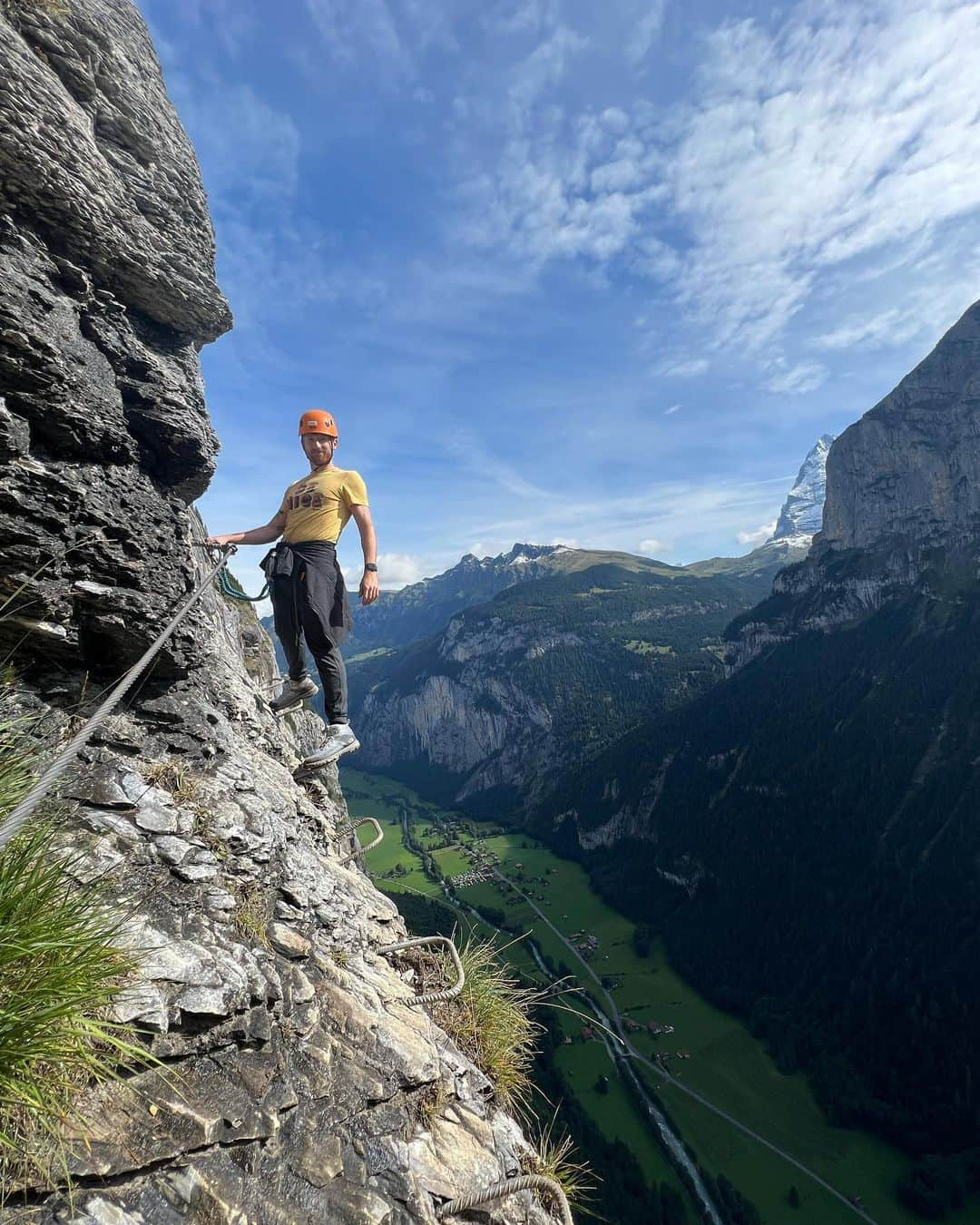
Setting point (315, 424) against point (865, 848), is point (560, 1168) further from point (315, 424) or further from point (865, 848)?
point (865, 848)

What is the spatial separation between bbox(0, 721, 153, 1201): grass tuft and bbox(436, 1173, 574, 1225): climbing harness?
2.32 metres

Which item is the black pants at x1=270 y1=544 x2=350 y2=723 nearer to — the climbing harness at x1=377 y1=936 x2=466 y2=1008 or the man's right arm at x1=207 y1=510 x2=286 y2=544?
the man's right arm at x1=207 y1=510 x2=286 y2=544

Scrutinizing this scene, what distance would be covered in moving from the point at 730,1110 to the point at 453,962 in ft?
A: 385

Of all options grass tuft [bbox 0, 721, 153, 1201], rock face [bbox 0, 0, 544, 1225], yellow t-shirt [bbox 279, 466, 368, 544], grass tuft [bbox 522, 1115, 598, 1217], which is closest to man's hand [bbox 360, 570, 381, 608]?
yellow t-shirt [bbox 279, 466, 368, 544]

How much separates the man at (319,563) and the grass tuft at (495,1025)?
2798 mm

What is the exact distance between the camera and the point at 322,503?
7.15 m

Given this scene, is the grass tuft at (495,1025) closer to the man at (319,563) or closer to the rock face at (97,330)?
the man at (319,563)

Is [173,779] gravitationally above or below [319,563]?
below

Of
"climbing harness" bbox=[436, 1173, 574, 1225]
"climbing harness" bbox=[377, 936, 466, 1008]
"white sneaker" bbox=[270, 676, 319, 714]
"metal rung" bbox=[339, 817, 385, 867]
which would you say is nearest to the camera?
"climbing harness" bbox=[436, 1173, 574, 1225]

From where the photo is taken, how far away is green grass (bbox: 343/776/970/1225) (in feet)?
254

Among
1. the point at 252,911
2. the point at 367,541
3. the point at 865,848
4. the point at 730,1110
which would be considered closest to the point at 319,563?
the point at 367,541

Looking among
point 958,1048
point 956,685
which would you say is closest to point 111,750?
point 958,1048

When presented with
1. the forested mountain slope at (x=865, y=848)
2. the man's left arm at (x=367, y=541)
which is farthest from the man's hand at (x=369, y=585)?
the forested mountain slope at (x=865, y=848)

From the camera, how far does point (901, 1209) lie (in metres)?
78.6
